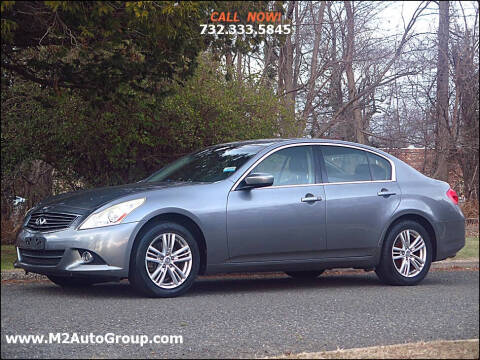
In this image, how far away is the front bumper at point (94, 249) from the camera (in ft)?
23.0

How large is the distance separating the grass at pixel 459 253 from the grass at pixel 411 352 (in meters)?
5.49

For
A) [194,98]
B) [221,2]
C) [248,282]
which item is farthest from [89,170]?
[248,282]

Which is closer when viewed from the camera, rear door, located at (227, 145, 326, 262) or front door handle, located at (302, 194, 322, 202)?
rear door, located at (227, 145, 326, 262)

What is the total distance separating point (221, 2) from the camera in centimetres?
1116

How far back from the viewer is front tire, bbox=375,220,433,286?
28.5 ft

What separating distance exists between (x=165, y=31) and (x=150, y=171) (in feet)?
11.1

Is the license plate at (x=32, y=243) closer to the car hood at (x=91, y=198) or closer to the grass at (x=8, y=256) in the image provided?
the car hood at (x=91, y=198)

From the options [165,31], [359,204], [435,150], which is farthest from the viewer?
[435,150]

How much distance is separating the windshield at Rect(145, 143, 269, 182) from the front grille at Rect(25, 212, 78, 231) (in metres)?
1.52

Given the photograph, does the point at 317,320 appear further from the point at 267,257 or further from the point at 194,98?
the point at 194,98

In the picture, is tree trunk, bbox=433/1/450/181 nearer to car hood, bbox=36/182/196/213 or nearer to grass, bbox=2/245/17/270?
grass, bbox=2/245/17/270

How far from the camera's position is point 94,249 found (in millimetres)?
7016

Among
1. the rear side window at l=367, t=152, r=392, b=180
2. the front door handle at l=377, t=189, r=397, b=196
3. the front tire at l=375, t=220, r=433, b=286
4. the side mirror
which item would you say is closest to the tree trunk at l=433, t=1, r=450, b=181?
the rear side window at l=367, t=152, r=392, b=180

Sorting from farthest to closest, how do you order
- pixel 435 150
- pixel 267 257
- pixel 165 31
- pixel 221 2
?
pixel 435 150
pixel 221 2
pixel 165 31
pixel 267 257
